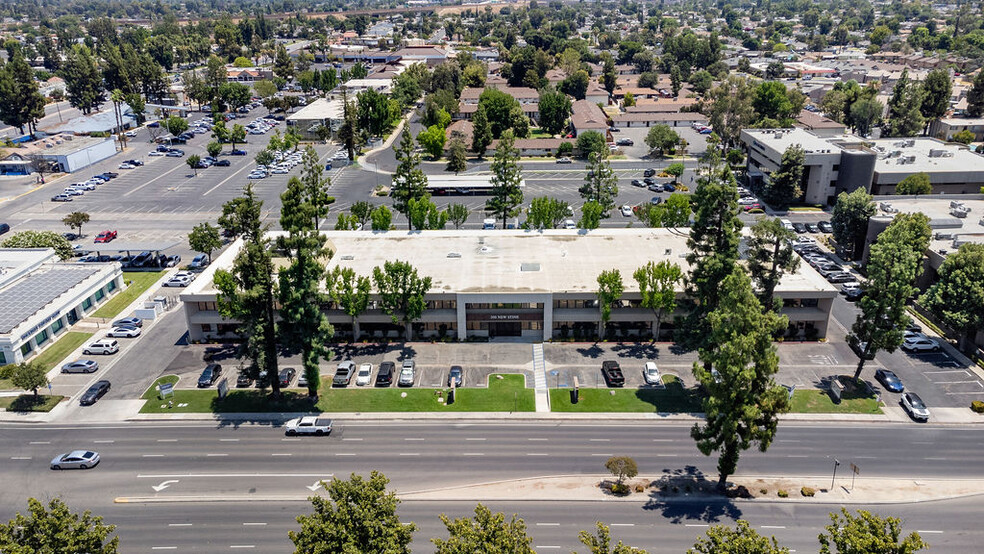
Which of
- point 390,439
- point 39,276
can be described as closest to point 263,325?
point 390,439

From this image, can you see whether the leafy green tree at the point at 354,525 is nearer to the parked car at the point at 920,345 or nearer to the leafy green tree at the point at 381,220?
the leafy green tree at the point at 381,220

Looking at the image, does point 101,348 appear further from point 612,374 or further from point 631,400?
point 631,400

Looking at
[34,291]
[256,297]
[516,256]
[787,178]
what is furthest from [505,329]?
[787,178]

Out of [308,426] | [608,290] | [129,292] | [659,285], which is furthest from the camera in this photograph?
[129,292]

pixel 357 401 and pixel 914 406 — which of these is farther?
pixel 357 401

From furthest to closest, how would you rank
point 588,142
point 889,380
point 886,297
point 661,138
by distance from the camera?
point 661,138 < point 588,142 < point 889,380 < point 886,297

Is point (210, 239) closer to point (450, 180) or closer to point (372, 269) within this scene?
point (372, 269)
